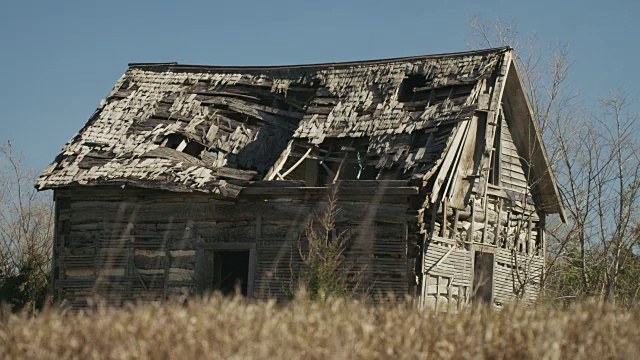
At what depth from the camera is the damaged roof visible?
16750 millimetres

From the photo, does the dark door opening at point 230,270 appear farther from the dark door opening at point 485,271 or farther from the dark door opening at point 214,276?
the dark door opening at point 485,271

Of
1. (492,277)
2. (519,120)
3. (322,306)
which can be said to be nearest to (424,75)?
(519,120)

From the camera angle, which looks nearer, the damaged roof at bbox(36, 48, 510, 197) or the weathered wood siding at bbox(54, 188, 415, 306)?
the weathered wood siding at bbox(54, 188, 415, 306)

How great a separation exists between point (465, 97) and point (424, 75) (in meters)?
1.43

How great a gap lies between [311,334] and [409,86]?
1132cm

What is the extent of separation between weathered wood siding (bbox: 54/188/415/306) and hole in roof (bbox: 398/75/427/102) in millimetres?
3173

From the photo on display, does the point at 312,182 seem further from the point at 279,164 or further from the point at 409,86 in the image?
the point at 409,86

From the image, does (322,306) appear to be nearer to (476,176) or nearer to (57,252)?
(476,176)

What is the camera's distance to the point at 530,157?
60.0 ft

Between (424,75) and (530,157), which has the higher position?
(424,75)

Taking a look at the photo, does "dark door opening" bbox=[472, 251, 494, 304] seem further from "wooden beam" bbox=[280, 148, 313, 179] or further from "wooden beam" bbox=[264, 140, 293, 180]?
"wooden beam" bbox=[264, 140, 293, 180]

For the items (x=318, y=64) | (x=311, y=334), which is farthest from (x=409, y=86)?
(x=311, y=334)

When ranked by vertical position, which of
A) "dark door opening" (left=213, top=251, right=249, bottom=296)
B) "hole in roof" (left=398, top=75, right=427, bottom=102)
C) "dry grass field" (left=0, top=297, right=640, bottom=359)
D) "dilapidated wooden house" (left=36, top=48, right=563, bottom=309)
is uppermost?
"hole in roof" (left=398, top=75, right=427, bottom=102)

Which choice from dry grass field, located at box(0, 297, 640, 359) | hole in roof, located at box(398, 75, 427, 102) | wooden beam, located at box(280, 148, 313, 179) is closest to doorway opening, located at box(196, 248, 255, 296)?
wooden beam, located at box(280, 148, 313, 179)
